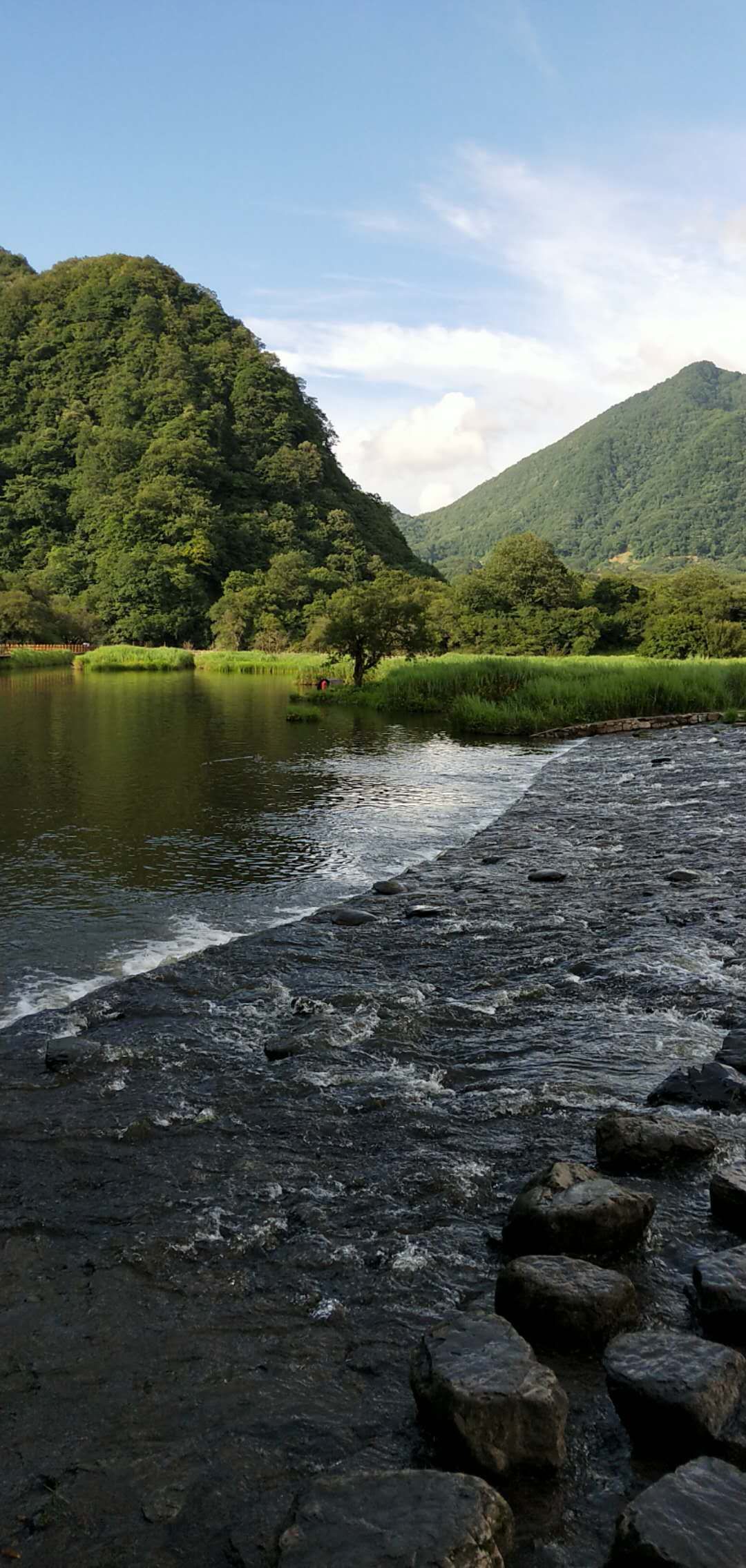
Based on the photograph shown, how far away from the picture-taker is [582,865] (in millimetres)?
13641

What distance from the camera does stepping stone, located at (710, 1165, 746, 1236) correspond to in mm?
4922

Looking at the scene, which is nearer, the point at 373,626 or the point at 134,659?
the point at 373,626

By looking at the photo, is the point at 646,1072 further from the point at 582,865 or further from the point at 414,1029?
the point at 582,865

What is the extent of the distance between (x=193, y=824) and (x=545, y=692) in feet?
73.7

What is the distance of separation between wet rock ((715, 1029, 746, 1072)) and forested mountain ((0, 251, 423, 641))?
100926 millimetres

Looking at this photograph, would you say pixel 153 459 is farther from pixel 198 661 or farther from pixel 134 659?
pixel 134 659

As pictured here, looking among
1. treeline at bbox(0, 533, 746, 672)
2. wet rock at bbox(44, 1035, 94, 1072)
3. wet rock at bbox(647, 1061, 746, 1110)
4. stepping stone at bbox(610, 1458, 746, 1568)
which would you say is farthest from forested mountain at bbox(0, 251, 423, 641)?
stepping stone at bbox(610, 1458, 746, 1568)

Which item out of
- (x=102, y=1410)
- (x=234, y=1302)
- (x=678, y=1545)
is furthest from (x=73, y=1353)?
(x=678, y=1545)

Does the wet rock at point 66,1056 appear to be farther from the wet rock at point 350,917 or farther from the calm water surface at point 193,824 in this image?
the wet rock at point 350,917

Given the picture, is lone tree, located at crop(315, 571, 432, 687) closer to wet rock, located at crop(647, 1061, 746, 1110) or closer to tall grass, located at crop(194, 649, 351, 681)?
tall grass, located at crop(194, 649, 351, 681)

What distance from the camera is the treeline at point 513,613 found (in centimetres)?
8388

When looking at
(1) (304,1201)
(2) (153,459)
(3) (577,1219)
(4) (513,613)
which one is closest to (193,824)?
(1) (304,1201)

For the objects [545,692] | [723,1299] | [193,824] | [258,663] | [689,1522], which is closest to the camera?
[689,1522]

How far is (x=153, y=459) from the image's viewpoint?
432ft
